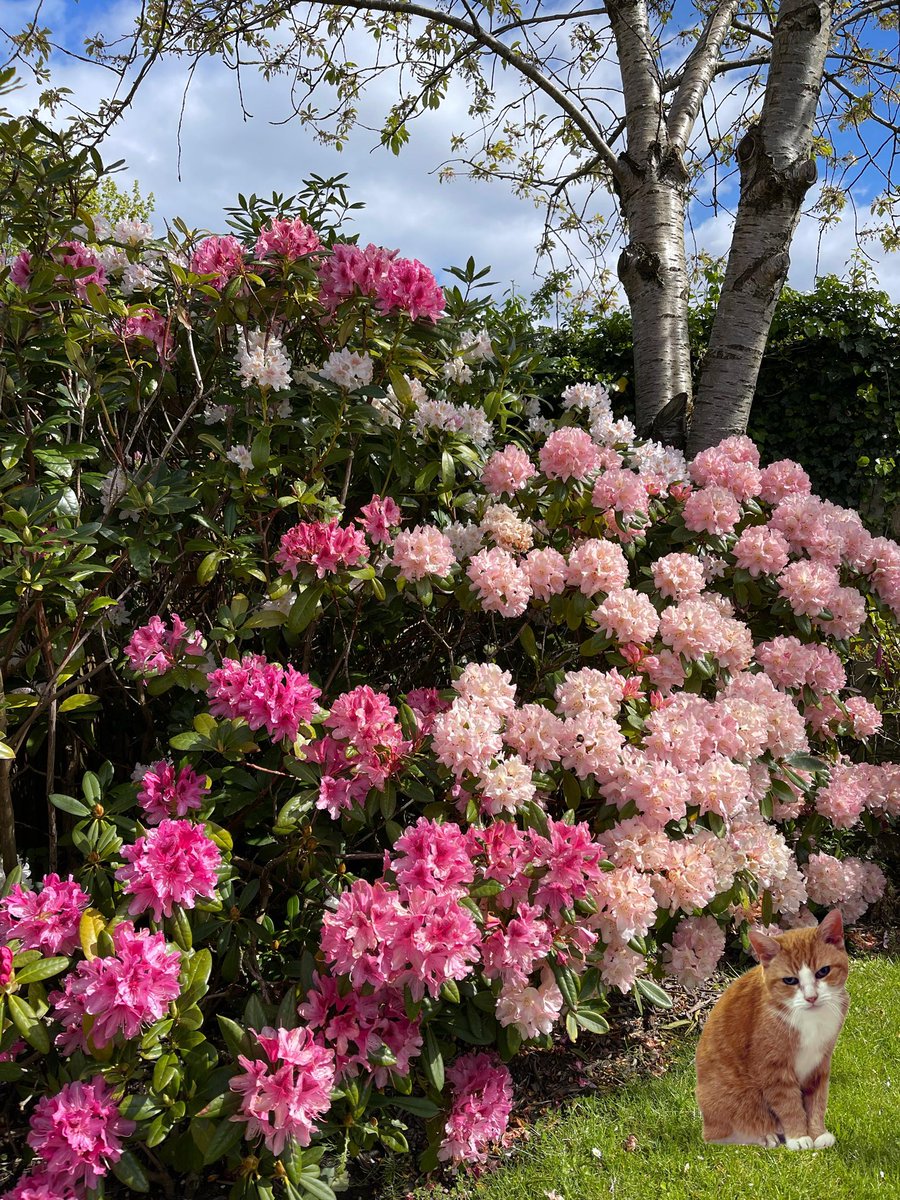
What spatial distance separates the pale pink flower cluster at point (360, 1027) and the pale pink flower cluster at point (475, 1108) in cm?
23

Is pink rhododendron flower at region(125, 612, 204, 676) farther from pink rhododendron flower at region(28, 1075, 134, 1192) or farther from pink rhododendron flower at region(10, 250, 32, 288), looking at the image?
pink rhododendron flower at region(10, 250, 32, 288)

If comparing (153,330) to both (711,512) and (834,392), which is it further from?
(834,392)

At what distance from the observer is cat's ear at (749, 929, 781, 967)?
1.94 metres

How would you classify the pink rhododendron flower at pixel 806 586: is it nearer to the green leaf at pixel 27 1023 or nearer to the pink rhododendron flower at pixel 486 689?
the pink rhododendron flower at pixel 486 689

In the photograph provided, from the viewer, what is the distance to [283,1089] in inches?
66.7

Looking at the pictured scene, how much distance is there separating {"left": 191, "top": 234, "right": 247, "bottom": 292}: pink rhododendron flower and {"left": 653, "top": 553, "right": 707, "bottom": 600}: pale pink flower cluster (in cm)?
155

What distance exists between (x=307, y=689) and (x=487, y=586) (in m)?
0.61

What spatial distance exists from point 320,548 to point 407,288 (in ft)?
2.90

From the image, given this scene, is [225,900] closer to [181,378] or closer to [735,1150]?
[735,1150]

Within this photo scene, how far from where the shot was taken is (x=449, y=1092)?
2219 mm

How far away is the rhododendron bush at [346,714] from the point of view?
182 centimetres

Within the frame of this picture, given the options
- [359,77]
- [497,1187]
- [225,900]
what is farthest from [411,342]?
[359,77]

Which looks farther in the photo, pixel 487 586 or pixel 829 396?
pixel 829 396

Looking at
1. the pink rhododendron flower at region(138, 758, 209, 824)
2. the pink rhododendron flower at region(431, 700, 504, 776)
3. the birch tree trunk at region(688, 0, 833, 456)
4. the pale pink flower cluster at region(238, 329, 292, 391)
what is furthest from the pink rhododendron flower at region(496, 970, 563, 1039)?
the birch tree trunk at region(688, 0, 833, 456)
